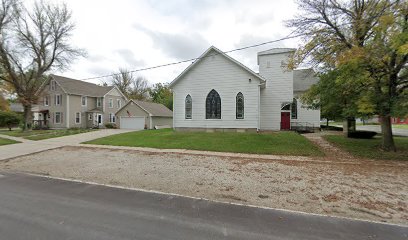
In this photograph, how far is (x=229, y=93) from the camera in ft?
60.4

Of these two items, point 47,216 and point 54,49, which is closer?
point 47,216

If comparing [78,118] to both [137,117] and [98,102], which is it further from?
[137,117]

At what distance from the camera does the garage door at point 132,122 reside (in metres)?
32.4

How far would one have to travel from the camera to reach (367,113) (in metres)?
10.9

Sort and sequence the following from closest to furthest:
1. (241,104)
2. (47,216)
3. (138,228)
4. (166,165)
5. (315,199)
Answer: (138,228) → (47,216) → (315,199) → (166,165) → (241,104)

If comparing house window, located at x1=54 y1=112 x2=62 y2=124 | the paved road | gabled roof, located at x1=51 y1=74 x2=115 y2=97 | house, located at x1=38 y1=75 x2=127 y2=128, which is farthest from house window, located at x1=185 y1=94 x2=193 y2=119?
house window, located at x1=54 y1=112 x2=62 y2=124

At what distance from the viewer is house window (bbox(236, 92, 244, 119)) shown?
18188 mm

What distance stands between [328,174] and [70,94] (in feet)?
119

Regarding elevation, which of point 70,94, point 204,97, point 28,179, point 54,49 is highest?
point 54,49

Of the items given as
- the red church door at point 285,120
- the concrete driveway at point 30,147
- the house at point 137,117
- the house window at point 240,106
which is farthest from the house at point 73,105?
the red church door at point 285,120

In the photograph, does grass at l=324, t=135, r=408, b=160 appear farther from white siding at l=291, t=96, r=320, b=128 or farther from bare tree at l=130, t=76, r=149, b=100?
bare tree at l=130, t=76, r=149, b=100

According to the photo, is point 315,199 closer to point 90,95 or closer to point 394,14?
point 394,14

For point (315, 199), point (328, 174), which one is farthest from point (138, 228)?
point (328, 174)

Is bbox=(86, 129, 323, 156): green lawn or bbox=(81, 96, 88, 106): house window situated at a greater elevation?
bbox=(81, 96, 88, 106): house window
